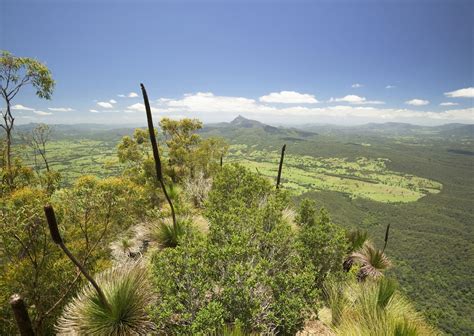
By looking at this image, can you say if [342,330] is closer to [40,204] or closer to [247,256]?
[247,256]

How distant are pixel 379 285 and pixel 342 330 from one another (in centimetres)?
186

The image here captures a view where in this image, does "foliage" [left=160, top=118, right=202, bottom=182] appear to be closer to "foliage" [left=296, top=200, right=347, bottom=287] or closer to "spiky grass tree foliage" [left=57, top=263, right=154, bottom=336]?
"foliage" [left=296, top=200, right=347, bottom=287]

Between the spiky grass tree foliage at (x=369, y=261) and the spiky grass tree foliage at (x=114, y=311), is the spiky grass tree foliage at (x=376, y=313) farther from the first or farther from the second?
the spiky grass tree foliage at (x=114, y=311)

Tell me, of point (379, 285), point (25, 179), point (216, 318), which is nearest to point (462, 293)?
point (379, 285)

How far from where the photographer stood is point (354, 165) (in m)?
179

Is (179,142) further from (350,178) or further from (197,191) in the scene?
(350,178)

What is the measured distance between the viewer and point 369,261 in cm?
855

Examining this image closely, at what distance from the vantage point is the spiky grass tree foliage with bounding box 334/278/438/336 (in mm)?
3717

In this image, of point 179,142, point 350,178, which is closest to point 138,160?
point 179,142

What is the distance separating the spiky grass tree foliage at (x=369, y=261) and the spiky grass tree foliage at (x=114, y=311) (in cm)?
725

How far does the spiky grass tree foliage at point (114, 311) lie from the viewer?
4.21 m

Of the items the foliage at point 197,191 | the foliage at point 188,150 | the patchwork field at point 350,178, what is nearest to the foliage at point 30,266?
the foliage at point 197,191

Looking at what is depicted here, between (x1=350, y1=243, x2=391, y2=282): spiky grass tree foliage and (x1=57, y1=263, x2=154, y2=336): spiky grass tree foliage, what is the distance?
7.25m

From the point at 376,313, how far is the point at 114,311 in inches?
197
